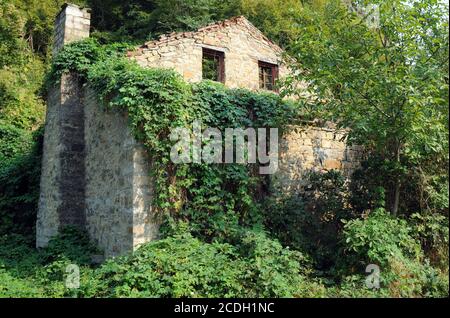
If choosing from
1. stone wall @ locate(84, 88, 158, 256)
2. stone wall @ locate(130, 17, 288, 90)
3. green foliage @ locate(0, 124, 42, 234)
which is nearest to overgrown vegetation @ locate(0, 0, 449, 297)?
stone wall @ locate(84, 88, 158, 256)

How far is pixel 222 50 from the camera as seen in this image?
12625 millimetres

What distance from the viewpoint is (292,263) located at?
649cm

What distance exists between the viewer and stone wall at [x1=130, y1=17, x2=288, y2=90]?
11.3m

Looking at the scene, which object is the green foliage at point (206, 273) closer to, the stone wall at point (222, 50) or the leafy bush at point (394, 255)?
the leafy bush at point (394, 255)

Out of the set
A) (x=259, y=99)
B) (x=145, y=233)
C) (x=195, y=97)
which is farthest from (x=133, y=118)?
(x=259, y=99)

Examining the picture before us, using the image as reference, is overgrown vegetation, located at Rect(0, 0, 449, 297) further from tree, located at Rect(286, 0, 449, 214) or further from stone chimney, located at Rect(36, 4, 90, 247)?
stone chimney, located at Rect(36, 4, 90, 247)

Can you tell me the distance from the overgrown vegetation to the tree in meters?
0.03

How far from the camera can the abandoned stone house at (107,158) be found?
25.2 ft

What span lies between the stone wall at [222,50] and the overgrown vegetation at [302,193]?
1.64 metres

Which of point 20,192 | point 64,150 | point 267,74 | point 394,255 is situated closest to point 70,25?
point 64,150

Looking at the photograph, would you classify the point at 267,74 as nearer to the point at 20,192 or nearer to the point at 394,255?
the point at 20,192

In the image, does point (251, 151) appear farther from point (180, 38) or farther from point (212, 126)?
point (180, 38)

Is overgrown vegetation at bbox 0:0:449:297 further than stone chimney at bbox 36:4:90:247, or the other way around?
stone chimney at bbox 36:4:90:247
